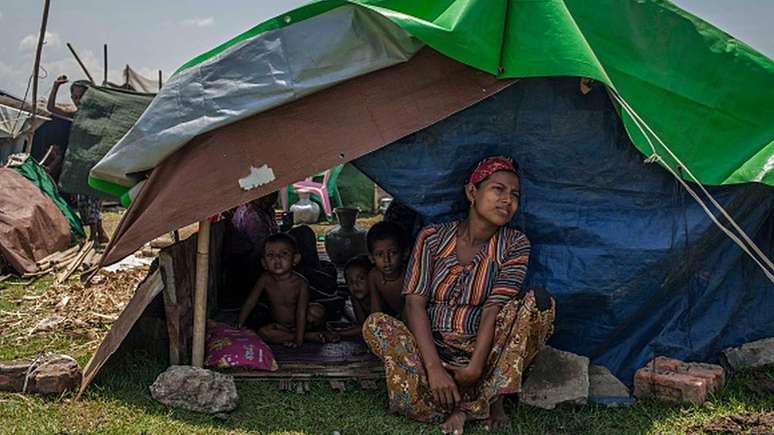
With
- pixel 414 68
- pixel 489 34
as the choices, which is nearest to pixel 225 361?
pixel 414 68

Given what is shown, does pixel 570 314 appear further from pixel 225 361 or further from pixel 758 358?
pixel 225 361

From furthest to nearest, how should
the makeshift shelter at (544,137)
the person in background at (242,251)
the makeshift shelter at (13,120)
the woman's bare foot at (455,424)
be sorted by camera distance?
the makeshift shelter at (13,120) → the person in background at (242,251) → the makeshift shelter at (544,137) → the woman's bare foot at (455,424)

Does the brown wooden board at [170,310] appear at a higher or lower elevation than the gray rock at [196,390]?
higher

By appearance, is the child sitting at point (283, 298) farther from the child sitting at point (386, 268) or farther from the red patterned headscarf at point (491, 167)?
the red patterned headscarf at point (491, 167)

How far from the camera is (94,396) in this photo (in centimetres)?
369

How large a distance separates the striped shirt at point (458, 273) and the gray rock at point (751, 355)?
136cm

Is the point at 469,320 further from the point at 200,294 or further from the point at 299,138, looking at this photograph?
the point at 200,294

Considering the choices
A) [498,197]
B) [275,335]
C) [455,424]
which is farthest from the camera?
[275,335]

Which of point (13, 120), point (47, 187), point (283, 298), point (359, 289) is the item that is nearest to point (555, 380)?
point (359, 289)

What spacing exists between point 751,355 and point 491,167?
184 centimetres

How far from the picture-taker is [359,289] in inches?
189

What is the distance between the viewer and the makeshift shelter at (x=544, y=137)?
3496 millimetres

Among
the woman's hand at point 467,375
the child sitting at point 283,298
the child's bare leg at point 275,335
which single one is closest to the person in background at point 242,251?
the child sitting at point 283,298

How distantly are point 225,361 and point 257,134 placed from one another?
1.27 metres
